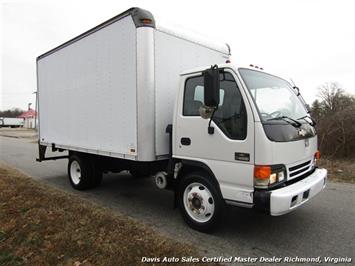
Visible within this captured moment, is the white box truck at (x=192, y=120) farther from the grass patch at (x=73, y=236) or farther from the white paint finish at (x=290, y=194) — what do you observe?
the grass patch at (x=73, y=236)

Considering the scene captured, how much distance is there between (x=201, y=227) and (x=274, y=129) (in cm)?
179

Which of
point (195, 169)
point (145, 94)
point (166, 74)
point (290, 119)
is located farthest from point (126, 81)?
point (290, 119)

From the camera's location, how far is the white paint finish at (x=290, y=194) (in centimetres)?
320

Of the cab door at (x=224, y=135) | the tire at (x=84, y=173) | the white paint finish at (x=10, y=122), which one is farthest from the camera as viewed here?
the white paint finish at (x=10, y=122)

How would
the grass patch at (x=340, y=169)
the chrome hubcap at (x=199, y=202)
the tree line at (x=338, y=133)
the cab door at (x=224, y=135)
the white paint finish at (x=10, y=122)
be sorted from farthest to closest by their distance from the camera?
1. the white paint finish at (x=10, y=122)
2. the tree line at (x=338, y=133)
3. the grass patch at (x=340, y=169)
4. the chrome hubcap at (x=199, y=202)
5. the cab door at (x=224, y=135)

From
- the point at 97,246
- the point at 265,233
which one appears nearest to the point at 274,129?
the point at 265,233

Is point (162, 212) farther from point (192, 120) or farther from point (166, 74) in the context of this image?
point (166, 74)

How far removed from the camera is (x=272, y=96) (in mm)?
3908

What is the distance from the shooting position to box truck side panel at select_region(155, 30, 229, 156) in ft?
14.5

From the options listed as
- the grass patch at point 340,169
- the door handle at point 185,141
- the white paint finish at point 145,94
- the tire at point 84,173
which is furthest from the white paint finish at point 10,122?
the door handle at point 185,141

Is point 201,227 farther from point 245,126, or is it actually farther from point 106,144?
point 106,144

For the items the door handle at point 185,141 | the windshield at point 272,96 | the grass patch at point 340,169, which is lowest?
the grass patch at point 340,169

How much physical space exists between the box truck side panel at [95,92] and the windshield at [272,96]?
1.90 m

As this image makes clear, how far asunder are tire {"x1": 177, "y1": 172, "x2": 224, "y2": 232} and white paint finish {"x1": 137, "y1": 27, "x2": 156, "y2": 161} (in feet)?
2.54
